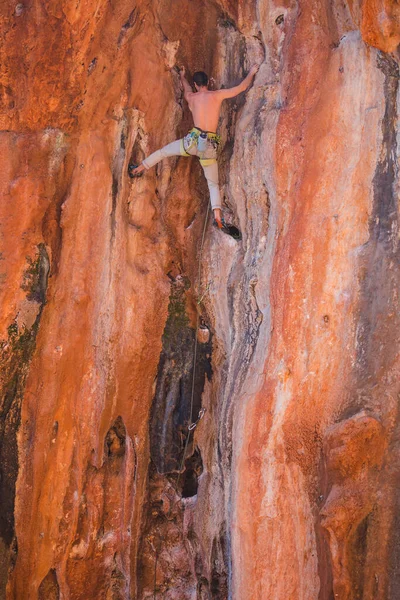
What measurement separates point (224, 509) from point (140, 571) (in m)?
1.29

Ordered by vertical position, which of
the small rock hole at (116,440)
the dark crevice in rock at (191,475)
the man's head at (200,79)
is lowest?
the dark crevice in rock at (191,475)

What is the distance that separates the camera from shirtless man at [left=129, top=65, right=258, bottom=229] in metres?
6.04

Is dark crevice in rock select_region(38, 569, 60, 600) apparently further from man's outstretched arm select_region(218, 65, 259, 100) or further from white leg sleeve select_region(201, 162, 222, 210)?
man's outstretched arm select_region(218, 65, 259, 100)

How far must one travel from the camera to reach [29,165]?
230 inches

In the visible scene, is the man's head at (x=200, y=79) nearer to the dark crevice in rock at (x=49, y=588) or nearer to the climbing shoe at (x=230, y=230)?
the climbing shoe at (x=230, y=230)

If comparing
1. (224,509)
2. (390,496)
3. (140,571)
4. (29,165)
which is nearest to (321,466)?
(390,496)

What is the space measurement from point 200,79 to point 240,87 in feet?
→ 1.30

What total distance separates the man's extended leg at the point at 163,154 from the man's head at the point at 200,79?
58 centimetres

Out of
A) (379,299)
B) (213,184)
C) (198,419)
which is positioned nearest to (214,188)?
(213,184)

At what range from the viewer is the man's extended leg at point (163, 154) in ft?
20.1

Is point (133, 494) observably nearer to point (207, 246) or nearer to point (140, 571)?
point (140, 571)

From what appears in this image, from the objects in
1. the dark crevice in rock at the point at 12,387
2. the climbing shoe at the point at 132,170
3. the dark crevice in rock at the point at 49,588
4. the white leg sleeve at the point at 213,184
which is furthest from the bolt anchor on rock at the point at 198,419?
the climbing shoe at the point at 132,170

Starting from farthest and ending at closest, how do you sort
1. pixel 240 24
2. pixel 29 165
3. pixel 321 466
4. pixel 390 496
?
pixel 240 24 → pixel 29 165 → pixel 321 466 → pixel 390 496

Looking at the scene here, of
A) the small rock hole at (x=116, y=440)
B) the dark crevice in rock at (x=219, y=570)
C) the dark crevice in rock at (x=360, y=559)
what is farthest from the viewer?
the small rock hole at (x=116, y=440)
